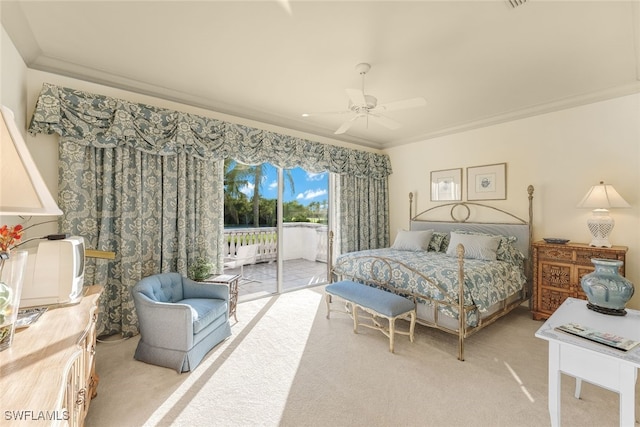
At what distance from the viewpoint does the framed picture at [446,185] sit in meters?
4.64

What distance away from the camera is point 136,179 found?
3.04 meters

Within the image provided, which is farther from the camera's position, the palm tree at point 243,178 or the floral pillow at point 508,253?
the palm tree at point 243,178

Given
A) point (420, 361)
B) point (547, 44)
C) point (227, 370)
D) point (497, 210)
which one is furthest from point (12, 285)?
point (497, 210)

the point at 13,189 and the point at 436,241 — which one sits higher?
the point at 13,189

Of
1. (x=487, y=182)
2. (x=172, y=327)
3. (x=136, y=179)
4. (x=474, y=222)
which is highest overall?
(x=487, y=182)

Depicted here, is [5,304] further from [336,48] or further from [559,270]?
[559,270]

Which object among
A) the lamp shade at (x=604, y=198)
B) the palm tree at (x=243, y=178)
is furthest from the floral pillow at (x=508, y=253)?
the palm tree at (x=243, y=178)

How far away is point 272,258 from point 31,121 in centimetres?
369

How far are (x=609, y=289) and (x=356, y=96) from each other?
233cm

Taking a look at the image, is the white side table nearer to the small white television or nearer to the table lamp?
the table lamp

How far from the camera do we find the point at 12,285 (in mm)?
1156

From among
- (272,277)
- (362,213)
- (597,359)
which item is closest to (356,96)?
(597,359)

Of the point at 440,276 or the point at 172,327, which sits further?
the point at 440,276

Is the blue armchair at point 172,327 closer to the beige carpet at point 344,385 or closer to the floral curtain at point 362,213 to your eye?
the beige carpet at point 344,385
